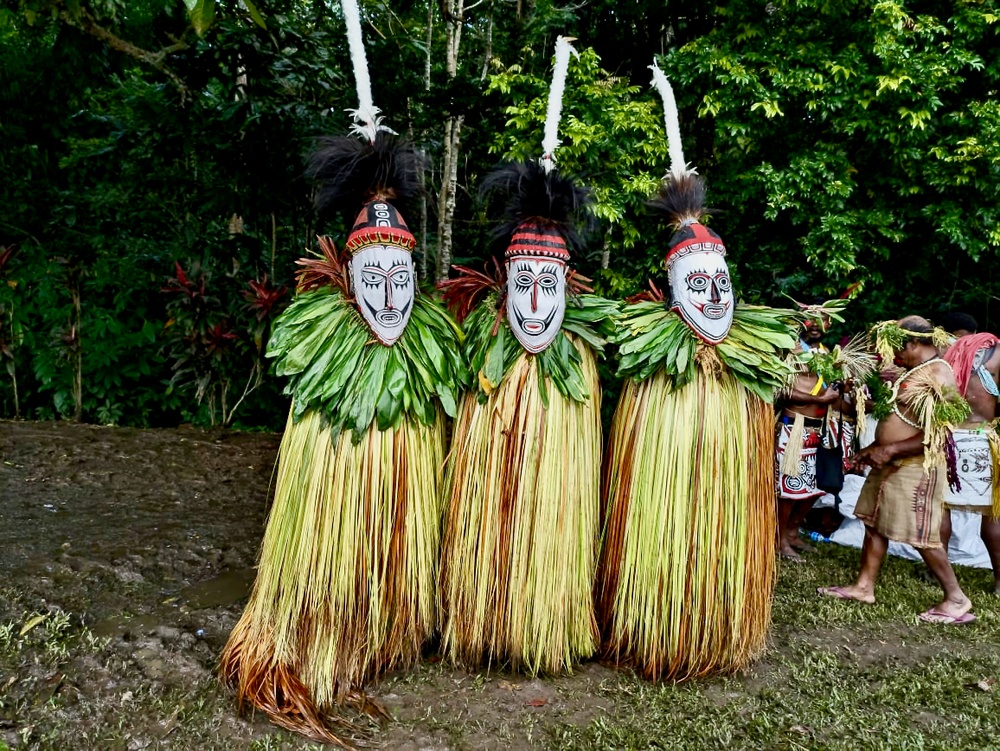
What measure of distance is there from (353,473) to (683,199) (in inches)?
63.1

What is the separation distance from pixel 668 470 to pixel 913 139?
3581 mm

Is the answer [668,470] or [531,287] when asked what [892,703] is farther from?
[531,287]

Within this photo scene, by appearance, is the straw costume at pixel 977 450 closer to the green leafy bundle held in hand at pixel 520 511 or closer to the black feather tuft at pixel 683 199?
the black feather tuft at pixel 683 199

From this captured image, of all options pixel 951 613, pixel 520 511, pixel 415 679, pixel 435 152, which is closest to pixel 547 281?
pixel 520 511

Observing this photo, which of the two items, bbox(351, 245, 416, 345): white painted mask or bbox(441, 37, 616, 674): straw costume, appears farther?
bbox(441, 37, 616, 674): straw costume

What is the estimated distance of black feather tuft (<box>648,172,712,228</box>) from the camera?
262 centimetres

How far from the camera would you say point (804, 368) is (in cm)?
368

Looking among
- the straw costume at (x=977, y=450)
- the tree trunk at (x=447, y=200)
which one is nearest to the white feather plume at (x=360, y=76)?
the tree trunk at (x=447, y=200)

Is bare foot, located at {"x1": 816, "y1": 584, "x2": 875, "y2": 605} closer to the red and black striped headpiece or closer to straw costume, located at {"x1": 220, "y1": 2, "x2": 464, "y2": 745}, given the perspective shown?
straw costume, located at {"x1": 220, "y1": 2, "x2": 464, "y2": 745}

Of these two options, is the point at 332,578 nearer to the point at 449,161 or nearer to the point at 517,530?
the point at 517,530

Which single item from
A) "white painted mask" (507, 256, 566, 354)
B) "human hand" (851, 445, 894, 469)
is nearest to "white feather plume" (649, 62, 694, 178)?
"white painted mask" (507, 256, 566, 354)

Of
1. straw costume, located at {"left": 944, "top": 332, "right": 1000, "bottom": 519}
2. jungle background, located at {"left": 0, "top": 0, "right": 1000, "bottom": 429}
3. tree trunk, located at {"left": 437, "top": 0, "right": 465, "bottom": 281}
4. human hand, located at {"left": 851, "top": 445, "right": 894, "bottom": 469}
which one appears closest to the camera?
human hand, located at {"left": 851, "top": 445, "right": 894, "bottom": 469}

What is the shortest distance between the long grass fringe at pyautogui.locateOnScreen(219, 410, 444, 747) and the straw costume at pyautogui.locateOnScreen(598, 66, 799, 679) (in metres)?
0.76

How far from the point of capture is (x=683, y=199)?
2.62 metres
